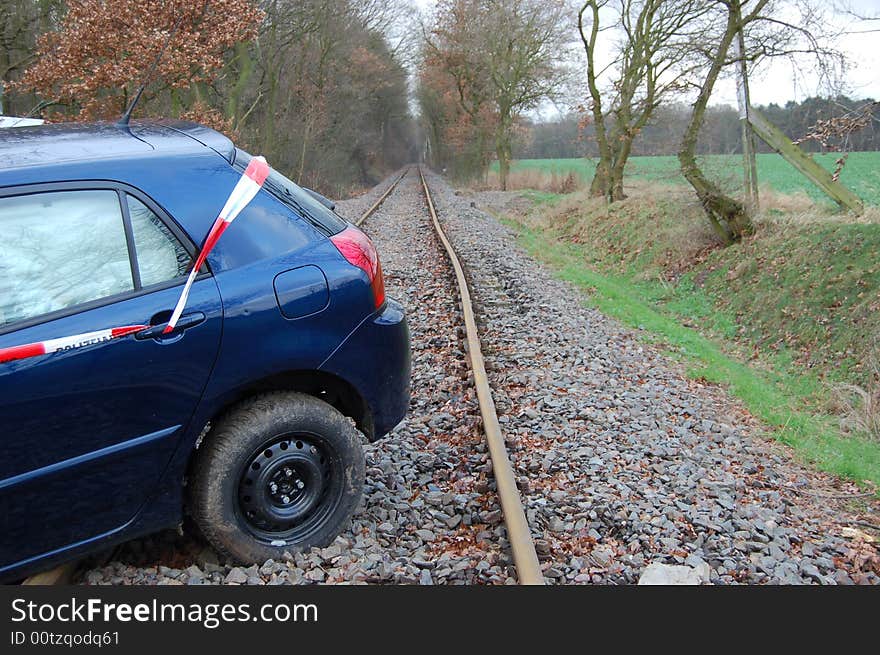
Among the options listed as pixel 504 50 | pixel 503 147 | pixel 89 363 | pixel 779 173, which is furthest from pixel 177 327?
pixel 503 147

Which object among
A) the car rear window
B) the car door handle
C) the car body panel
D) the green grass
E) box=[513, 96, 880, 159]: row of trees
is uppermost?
box=[513, 96, 880, 159]: row of trees

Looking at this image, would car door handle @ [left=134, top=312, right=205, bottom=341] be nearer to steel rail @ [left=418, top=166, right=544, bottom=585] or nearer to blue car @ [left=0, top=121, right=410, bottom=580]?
blue car @ [left=0, top=121, right=410, bottom=580]

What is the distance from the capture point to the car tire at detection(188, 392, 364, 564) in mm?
3252

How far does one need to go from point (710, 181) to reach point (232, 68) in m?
16.9

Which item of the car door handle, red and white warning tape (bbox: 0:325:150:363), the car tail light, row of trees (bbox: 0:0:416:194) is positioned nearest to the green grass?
the car tail light

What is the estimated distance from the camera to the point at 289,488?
3.47m

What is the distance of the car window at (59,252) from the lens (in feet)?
9.34

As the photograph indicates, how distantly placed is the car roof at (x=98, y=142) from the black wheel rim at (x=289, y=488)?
1.42m

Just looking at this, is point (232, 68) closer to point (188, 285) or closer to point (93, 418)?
point (188, 285)

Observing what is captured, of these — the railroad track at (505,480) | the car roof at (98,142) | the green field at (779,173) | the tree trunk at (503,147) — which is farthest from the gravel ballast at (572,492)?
the tree trunk at (503,147)

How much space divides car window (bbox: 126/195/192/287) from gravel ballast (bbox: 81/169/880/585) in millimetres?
1343

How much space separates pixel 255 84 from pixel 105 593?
27.4 metres

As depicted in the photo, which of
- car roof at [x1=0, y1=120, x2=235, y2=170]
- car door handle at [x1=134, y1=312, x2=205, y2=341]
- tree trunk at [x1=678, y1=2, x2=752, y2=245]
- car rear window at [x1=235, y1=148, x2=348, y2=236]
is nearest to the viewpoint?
car door handle at [x1=134, y1=312, x2=205, y2=341]

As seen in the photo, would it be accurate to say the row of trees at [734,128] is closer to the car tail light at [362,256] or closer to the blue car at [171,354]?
the car tail light at [362,256]
